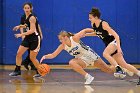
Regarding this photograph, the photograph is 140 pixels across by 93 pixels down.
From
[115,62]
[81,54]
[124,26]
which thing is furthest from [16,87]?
[124,26]

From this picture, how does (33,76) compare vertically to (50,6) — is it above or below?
below

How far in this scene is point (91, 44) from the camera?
1234 cm

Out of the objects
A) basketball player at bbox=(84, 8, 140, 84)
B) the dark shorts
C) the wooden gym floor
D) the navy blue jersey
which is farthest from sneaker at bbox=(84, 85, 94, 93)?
the dark shorts

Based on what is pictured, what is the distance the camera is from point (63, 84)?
8.30 m

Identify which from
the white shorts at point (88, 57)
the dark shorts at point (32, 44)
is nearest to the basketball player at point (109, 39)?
the white shorts at point (88, 57)

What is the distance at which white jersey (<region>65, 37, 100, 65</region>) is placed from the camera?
813cm

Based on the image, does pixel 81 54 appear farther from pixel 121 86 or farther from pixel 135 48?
pixel 135 48

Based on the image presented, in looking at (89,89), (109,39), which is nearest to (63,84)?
(89,89)

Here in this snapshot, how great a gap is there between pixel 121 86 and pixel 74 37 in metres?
1.43

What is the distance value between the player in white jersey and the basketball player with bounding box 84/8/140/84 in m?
0.30

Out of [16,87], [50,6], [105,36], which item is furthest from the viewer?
[50,6]

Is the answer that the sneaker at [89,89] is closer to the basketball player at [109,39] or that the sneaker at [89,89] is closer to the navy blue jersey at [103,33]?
the basketball player at [109,39]

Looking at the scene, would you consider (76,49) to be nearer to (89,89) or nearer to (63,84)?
(63,84)

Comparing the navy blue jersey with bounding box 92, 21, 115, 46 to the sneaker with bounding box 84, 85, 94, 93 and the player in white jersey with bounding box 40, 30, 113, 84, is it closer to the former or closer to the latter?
the player in white jersey with bounding box 40, 30, 113, 84
